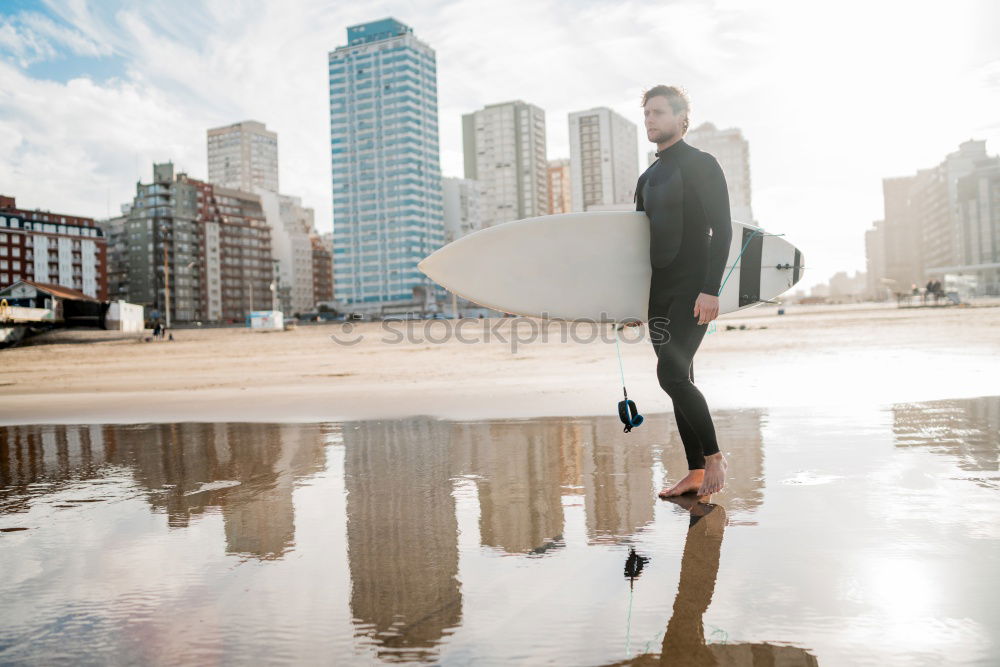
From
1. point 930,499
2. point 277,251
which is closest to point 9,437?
point 930,499

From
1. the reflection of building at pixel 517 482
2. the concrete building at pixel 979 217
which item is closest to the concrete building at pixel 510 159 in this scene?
the concrete building at pixel 979 217

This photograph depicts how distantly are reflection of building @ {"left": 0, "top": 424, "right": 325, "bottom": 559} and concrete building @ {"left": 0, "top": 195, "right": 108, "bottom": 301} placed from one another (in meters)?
96.2

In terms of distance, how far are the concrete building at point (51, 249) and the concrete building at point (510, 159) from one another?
3191 inches

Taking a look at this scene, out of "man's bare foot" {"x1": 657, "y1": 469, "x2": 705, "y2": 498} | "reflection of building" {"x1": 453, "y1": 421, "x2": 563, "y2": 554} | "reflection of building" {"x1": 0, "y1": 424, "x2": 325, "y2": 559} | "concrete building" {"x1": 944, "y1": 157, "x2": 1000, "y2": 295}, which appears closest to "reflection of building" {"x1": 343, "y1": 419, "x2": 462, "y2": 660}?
"reflection of building" {"x1": 453, "y1": 421, "x2": 563, "y2": 554}

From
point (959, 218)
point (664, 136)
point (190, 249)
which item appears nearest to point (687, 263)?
point (664, 136)

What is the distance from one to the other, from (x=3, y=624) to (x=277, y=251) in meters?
158

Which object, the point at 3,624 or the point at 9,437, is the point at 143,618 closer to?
the point at 3,624

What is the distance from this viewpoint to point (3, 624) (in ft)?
7.01

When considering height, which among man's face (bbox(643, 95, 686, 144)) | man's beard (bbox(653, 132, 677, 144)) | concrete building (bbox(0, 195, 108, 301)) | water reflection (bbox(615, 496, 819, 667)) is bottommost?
water reflection (bbox(615, 496, 819, 667))

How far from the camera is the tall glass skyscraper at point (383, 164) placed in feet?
428

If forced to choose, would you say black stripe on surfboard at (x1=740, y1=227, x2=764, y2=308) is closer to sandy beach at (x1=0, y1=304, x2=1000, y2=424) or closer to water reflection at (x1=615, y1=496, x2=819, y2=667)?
sandy beach at (x1=0, y1=304, x2=1000, y2=424)

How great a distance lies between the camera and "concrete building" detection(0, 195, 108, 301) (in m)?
90.6

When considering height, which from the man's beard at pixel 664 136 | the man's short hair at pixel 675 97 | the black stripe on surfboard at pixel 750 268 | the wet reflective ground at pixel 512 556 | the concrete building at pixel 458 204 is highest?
the concrete building at pixel 458 204

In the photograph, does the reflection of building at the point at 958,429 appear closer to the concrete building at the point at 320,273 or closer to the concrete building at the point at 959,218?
the concrete building at the point at 959,218
